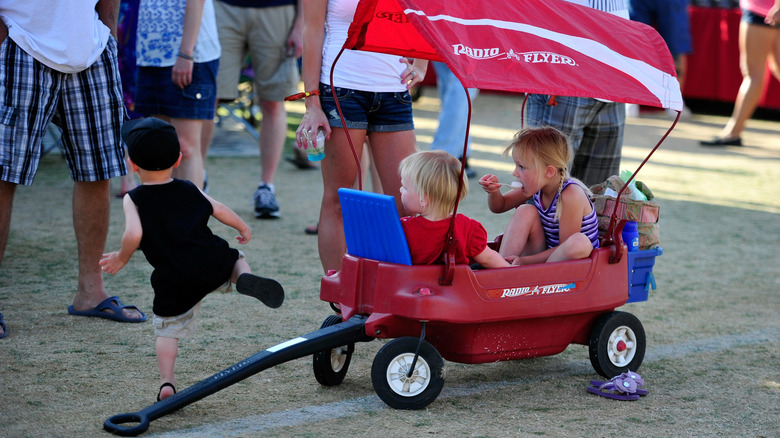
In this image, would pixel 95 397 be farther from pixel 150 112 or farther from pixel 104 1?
pixel 150 112

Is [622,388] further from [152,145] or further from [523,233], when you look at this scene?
[152,145]

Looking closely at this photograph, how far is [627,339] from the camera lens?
11.4 feet

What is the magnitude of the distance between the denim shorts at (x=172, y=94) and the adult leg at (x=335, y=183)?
1.44 meters

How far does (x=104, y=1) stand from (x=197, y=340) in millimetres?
1499

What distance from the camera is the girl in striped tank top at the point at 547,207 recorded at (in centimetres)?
340

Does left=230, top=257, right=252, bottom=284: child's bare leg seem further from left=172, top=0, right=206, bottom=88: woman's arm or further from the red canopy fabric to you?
left=172, top=0, right=206, bottom=88: woman's arm

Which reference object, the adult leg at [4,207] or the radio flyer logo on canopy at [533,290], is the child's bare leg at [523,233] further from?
the adult leg at [4,207]

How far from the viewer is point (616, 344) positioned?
11.2ft

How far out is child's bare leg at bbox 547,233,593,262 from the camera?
3.32 metres

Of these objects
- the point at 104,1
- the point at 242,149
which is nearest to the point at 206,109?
the point at 104,1

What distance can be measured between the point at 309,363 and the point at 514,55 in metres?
1.44

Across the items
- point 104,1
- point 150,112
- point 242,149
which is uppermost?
point 104,1

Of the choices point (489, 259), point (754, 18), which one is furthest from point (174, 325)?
point (754, 18)

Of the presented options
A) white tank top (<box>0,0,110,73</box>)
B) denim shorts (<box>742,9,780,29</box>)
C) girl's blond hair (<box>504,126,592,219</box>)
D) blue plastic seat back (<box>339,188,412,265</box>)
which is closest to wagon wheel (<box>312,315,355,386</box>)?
blue plastic seat back (<box>339,188,412,265</box>)
